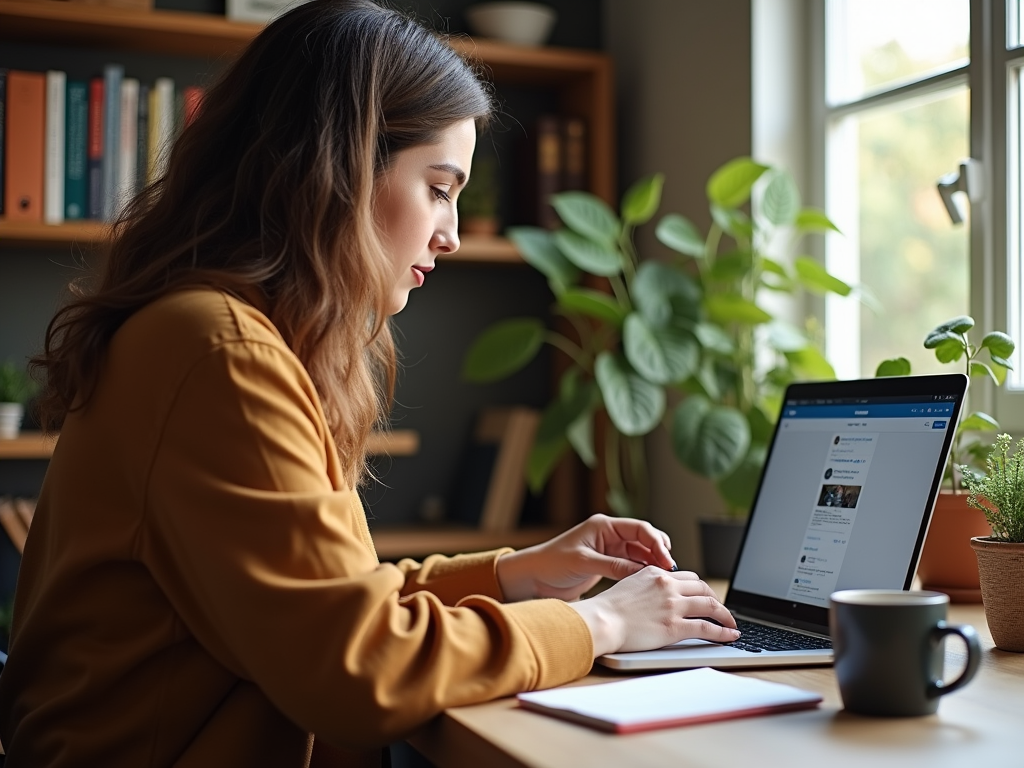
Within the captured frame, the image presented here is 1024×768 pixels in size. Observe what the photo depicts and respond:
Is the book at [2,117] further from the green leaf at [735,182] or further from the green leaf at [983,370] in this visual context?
the green leaf at [983,370]

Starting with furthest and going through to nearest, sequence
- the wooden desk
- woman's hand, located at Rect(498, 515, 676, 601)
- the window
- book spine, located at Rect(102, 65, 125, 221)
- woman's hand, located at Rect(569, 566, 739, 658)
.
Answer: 1. book spine, located at Rect(102, 65, 125, 221)
2. the window
3. woman's hand, located at Rect(498, 515, 676, 601)
4. woman's hand, located at Rect(569, 566, 739, 658)
5. the wooden desk

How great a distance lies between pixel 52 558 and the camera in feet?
3.31

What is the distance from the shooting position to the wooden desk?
76cm

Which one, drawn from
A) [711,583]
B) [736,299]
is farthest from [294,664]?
[736,299]

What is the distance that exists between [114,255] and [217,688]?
18.8 inches

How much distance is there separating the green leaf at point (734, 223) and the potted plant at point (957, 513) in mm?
708

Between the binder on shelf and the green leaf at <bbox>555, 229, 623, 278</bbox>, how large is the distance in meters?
0.48

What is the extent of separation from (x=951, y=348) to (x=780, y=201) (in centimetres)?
77

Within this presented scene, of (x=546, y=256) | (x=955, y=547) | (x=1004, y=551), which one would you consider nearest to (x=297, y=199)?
(x=1004, y=551)

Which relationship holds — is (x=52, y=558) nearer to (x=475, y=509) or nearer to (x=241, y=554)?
(x=241, y=554)

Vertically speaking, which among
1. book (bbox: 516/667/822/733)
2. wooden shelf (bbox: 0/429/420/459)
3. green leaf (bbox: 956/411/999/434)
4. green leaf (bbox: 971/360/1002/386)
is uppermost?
green leaf (bbox: 971/360/1002/386)

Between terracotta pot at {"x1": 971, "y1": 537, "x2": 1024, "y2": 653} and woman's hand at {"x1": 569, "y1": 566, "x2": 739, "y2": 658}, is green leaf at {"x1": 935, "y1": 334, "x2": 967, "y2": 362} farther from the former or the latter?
woman's hand at {"x1": 569, "y1": 566, "x2": 739, "y2": 658}

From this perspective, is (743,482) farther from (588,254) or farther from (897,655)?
(897,655)

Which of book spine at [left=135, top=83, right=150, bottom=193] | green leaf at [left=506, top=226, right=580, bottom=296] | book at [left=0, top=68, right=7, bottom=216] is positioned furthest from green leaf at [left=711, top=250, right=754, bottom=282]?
book at [left=0, top=68, right=7, bottom=216]
